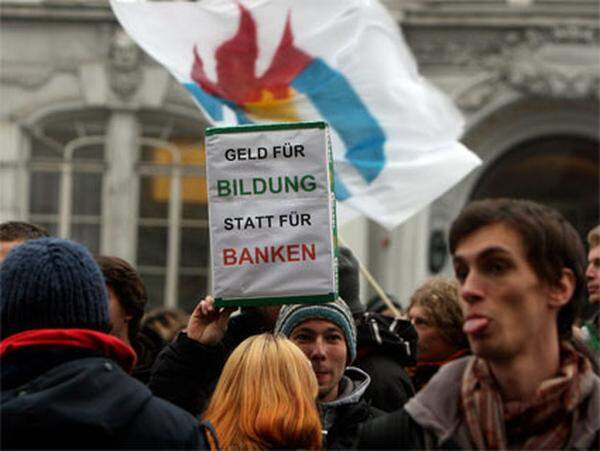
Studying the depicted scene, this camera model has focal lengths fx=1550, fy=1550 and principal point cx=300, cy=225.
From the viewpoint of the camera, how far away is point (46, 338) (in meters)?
3.31

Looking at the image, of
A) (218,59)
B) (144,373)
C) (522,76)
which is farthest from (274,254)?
(522,76)

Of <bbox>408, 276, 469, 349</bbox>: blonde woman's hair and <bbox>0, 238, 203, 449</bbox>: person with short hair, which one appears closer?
<bbox>0, 238, 203, 449</bbox>: person with short hair

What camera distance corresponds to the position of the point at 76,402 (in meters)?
3.23

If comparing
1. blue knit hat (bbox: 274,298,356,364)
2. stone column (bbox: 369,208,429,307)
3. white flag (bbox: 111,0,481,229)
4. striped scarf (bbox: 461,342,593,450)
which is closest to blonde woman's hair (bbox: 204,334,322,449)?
blue knit hat (bbox: 274,298,356,364)

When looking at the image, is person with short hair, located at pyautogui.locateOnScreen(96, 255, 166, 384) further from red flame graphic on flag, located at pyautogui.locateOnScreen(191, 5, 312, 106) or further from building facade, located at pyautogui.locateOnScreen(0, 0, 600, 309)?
building facade, located at pyautogui.locateOnScreen(0, 0, 600, 309)

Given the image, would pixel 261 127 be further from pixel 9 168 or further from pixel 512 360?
pixel 9 168

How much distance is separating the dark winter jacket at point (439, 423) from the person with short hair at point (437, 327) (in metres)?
2.59

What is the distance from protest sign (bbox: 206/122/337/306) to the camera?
4668mm

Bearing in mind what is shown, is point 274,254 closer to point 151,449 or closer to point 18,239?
point 18,239

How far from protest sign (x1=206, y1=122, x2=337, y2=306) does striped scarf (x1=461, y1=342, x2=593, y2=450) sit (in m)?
1.53

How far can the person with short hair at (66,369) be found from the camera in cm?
322

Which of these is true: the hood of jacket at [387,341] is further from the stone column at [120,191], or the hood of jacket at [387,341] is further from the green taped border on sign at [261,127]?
the stone column at [120,191]

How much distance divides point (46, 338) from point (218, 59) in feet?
15.5

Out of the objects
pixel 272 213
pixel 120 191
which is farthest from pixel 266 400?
pixel 120 191
